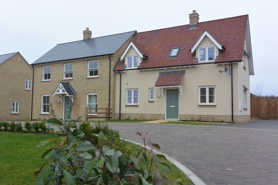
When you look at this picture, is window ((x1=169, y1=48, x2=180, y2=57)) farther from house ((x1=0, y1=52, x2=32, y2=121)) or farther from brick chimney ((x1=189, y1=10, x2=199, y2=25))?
house ((x1=0, y1=52, x2=32, y2=121))

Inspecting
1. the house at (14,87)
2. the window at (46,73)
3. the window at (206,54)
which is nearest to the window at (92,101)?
the window at (46,73)

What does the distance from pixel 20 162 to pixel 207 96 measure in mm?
16831

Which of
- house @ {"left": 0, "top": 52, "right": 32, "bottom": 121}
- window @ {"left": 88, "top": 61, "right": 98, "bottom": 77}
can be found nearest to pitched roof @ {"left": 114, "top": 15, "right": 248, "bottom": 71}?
window @ {"left": 88, "top": 61, "right": 98, "bottom": 77}

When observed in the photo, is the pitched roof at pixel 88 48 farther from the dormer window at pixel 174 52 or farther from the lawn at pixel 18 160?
the lawn at pixel 18 160

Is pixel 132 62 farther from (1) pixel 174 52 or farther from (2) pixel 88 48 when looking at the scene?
(2) pixel 88 48

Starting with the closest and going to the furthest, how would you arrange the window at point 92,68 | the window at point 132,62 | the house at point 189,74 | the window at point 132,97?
the house at point 189,74
the window at point 132,97
the window at point 132,62
the window at point 92,68

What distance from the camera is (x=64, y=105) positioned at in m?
29.1

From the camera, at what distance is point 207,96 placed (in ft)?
70.0

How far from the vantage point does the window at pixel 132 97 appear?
81.7 feet

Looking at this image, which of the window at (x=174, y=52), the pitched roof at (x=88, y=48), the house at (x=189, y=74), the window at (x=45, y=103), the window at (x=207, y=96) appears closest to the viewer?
the house at (x=189, y=74)

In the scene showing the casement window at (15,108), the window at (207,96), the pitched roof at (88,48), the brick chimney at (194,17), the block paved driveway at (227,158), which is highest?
the brick chimney at (194,17)

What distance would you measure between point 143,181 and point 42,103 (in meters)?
30.8

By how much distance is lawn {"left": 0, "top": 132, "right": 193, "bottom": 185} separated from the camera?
17.7 ft

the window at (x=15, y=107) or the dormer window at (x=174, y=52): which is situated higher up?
the dormer window at (x=174, y=52)
